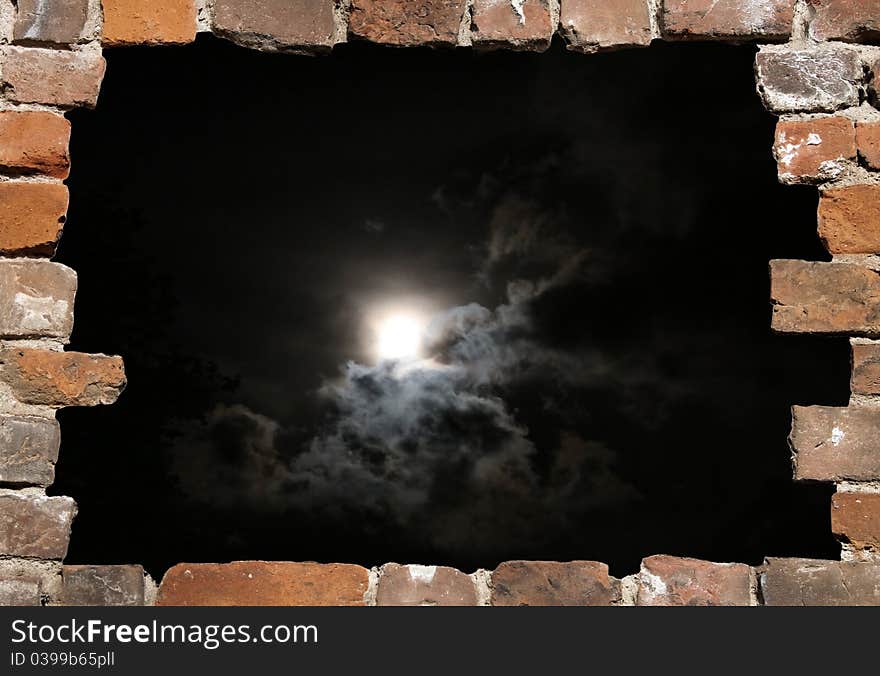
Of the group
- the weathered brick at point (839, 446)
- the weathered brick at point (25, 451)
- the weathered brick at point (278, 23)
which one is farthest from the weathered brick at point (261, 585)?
the weathered brick at point (278, 23)

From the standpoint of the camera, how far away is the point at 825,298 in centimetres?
191

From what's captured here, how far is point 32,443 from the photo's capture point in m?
1.86

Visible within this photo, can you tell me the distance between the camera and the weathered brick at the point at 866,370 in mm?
1882

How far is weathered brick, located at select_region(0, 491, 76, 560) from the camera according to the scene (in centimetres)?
184

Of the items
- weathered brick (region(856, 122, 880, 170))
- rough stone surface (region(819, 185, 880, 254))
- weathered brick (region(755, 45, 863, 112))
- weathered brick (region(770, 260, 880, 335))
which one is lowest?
weathered brick (region(770, 260, 880, 335))

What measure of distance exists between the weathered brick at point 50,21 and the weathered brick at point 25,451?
0.82 metres

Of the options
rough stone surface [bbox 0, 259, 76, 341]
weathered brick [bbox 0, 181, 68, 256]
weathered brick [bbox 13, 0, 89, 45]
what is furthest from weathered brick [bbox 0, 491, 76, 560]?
weathered brick [bbox 13, 0, 89, 45]

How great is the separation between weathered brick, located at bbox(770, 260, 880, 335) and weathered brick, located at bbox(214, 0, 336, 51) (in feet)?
3.62

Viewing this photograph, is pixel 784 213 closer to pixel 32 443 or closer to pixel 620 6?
pixel 620 6

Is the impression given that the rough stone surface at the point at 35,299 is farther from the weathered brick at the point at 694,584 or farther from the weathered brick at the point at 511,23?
the weathered brick at the point at 694,584

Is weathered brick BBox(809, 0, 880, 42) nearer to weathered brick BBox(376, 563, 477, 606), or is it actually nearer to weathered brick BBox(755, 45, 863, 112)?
weathered brick BBox(755, 45, 863, 112)

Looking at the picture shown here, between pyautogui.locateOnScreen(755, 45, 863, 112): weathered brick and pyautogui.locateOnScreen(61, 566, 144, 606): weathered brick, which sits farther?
pyautogui.locateOnScreen(755, 45, 863, 112): weathered brick

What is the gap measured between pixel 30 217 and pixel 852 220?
1.75 m

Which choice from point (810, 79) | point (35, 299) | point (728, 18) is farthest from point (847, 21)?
point (35, 299)
